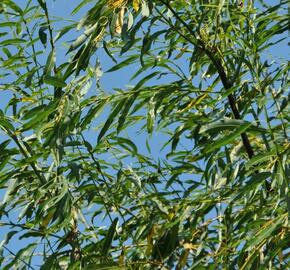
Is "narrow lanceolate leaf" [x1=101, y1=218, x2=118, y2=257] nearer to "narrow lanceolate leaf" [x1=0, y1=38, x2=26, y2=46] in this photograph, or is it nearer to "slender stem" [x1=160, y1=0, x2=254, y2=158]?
"slender stem" [x1=160, y1=0, x2=254, y2=158]

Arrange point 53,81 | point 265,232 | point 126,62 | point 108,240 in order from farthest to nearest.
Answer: point 126,62, point 108,240, point 53,81, point 265,232

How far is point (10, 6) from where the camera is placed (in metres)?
2.82

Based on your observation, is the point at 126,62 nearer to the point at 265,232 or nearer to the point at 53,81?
the point at 53,81

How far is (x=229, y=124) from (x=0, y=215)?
2.93 feet

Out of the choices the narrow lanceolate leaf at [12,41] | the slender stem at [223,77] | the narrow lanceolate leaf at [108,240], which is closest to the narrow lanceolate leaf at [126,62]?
the slender stem at [223,77]

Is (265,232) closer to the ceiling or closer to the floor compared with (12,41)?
closer to the floor

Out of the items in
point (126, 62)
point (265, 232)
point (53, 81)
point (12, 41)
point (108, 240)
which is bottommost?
point (265, 232)

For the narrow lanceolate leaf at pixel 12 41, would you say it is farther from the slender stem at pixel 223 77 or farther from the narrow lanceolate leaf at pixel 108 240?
the narrow lanceolate leaf at pixel 108 240

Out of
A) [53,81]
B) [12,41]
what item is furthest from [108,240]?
[12,41]

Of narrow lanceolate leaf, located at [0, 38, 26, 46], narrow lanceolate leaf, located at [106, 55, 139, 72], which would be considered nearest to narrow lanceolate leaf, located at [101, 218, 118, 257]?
narrow lanceolate leaf, located at [106, 55, 139, 72]

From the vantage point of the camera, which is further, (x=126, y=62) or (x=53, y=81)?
(x=126, y=62)

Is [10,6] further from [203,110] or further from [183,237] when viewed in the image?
[183,237]

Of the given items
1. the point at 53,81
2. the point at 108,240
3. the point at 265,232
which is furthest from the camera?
the point at 108,240

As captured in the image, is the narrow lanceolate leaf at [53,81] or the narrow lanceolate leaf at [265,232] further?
the narrow lanceolate leaf at [53,81]
